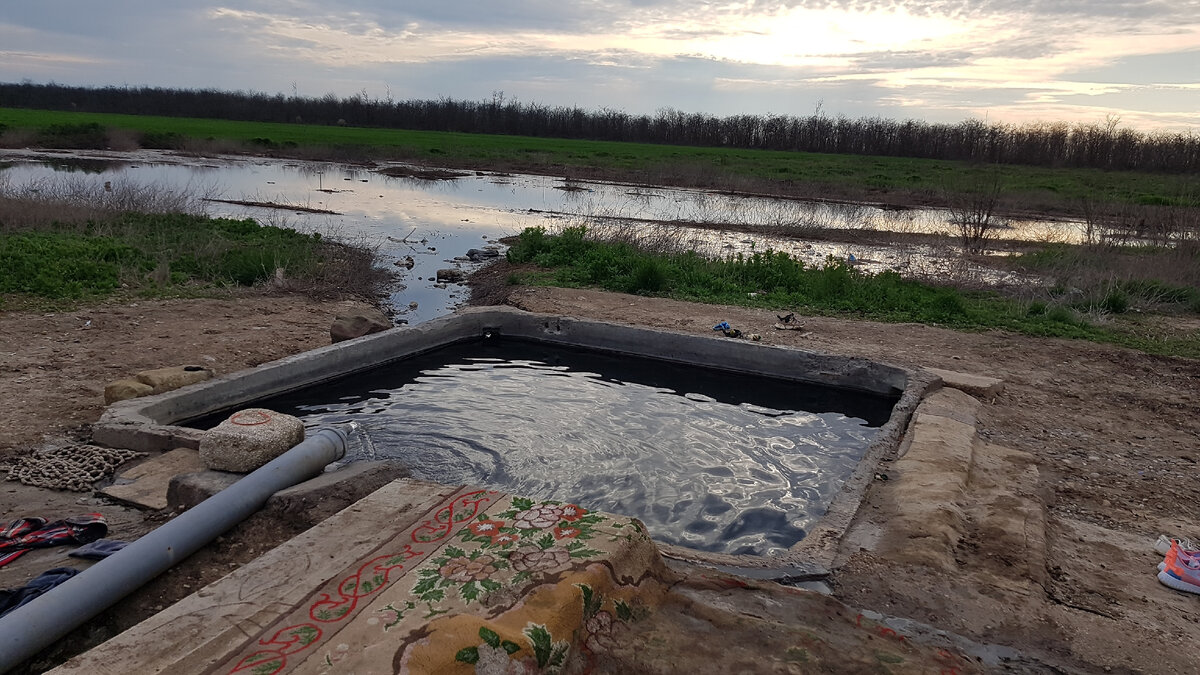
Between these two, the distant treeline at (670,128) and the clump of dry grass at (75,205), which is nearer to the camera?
the clump of dry grass at (75,205)

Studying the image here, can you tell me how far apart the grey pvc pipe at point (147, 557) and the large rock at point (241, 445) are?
18cm

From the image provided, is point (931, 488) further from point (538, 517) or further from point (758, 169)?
point (758, 169)

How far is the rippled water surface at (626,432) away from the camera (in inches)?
202

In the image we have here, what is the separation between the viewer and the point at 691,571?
3.58 m

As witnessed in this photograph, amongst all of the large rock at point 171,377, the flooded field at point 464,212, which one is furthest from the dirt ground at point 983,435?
the flooded field at point 464,212

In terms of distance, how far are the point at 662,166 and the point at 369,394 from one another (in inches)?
1226

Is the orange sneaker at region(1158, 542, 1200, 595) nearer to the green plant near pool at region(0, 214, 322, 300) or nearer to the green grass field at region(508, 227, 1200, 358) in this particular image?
the green grass field at region(508, 227, 1200, 358)

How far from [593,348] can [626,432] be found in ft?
8.41

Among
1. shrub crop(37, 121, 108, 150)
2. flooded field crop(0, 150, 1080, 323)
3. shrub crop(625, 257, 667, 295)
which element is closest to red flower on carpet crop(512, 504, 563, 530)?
flooded field crop(0, 150, 1080, 323)

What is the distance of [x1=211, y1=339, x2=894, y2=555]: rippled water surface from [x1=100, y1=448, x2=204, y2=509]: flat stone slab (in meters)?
1.26

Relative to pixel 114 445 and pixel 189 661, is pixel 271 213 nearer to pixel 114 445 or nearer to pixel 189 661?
pixel 114 445

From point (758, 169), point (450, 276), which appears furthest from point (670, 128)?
point (450, 276)

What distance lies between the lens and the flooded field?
15.1 meters

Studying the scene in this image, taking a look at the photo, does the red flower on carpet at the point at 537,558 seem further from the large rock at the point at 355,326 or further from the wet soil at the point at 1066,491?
the large rock at the point at 355,326
